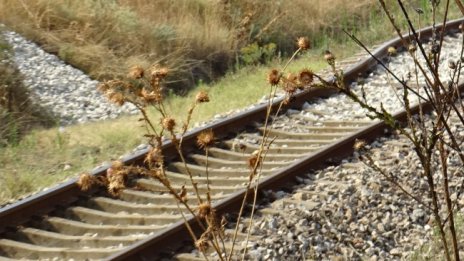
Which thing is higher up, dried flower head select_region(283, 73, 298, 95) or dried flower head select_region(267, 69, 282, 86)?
dried flower head select_region(267, 69, 282, 86)

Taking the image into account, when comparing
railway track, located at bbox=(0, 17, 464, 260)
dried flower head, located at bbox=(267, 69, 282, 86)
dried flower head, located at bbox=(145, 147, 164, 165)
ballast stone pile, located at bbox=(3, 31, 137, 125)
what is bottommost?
railway track, located at bbox=(0, 17, 464, 260)

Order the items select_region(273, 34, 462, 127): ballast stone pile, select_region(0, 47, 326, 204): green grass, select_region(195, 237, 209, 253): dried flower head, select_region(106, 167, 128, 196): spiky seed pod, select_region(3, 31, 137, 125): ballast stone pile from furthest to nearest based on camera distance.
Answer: select_region(3, 31, 137, 125): ballast stone pile, select_region(273, 34, 462, 127): ballast stone pile, select_region(0, 47, 326, 204): green grass, select_region(195, 237, 209, 253): dried flower head, select_region(106, 167, 128, 196): spiky seed pod

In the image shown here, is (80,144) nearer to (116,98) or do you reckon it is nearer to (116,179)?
(116,98)

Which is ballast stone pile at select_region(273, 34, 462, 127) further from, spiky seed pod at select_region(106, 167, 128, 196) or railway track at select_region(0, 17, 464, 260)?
spiky seed pod at select_region(106, 167, 128, 196)

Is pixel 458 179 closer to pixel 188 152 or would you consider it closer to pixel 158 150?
pixel 188 152

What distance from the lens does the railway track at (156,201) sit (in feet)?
18.7

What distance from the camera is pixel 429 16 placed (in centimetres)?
1459

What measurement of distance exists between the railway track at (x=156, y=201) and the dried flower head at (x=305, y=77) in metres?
2.33

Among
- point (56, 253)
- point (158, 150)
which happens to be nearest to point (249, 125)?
point (56, 253)

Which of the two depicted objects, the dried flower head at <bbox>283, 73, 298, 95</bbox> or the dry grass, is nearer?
the dried flower head at <bbox>283, 73, 298, 95</bbox>

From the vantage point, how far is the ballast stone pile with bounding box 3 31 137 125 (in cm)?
1033

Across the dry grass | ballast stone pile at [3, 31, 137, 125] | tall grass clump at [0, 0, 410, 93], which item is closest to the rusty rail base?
ballast stone pile at [3, 31, 137, 125]

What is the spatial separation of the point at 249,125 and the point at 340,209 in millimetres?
2595

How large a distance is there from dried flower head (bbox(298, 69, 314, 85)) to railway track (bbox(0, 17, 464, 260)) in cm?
233
